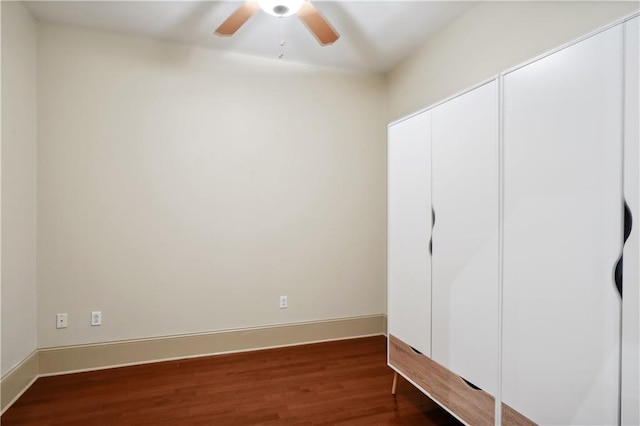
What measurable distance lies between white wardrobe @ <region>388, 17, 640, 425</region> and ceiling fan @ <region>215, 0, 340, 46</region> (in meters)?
0.87

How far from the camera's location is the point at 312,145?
345 centimetres

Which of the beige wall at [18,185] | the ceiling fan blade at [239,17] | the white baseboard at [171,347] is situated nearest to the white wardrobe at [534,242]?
the ceiling fan blade at [239,17]

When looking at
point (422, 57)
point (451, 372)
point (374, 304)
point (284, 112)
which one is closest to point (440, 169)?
point (451, 372)

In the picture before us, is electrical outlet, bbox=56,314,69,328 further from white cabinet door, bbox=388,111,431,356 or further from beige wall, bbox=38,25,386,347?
white cabinet door, bbox=388,111,431,356

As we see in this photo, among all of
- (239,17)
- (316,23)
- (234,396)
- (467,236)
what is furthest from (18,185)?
(467,236)

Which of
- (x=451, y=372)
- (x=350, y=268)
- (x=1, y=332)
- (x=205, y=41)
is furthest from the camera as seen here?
(x=350, y=268)

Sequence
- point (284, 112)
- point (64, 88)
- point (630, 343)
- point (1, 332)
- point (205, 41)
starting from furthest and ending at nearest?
point (284, 112), point (205, 41), point (64, 88), point (1, 332), point (630, 343)

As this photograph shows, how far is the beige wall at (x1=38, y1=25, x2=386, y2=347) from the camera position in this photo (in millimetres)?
2717

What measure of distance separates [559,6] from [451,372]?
212 cm

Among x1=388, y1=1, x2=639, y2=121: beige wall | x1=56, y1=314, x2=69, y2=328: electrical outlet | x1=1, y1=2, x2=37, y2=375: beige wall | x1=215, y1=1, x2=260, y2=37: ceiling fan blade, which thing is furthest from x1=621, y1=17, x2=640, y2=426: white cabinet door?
x1=56, y1=314, x2=69, y2=328: electrical outlet

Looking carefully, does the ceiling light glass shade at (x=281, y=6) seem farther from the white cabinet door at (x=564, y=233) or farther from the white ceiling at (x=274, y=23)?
the white cabinet door at (x=564, y=233)

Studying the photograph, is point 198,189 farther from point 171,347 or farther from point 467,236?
point 467,236

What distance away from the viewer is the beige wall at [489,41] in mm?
1871

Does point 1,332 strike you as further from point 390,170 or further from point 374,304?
point 374,304
